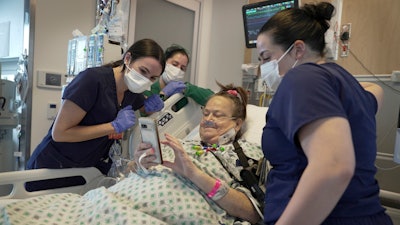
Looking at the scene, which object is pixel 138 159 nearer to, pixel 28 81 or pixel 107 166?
pixel 107 166

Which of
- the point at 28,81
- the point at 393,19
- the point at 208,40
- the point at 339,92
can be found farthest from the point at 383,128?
the point at 28,81

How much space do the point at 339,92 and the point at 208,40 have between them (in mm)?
3457

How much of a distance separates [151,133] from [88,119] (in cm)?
66

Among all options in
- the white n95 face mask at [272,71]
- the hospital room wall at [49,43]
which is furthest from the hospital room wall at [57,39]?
the white n95 face mask at [272,71]

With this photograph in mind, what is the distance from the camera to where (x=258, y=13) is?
231cm

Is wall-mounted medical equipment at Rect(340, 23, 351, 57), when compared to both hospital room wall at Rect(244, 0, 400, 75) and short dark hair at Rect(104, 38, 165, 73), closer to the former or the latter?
hospital room wall at Rect(244, 0, 400, 75)

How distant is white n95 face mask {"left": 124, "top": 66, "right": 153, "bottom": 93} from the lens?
1749 mm

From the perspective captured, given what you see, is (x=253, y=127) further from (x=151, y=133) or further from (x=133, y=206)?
(x=133, y=206)

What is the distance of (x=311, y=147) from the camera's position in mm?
682

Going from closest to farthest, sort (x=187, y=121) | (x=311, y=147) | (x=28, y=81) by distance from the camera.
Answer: (x=311, y=147), (x=187, y=121), (x=28, y=81)

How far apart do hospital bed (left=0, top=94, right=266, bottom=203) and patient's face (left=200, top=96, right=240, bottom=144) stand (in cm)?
17

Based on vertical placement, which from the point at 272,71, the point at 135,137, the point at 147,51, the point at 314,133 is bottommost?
the point at 135,137

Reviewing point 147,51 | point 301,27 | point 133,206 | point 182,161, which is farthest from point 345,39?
point 133,206

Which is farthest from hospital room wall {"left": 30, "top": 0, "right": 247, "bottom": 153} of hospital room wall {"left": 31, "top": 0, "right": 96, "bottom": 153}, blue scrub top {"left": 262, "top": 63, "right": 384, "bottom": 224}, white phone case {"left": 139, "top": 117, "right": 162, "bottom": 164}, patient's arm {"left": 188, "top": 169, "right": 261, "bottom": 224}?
blue scrub top {"left": 262, "top": 63, "right": 384, "bottom": 224}
